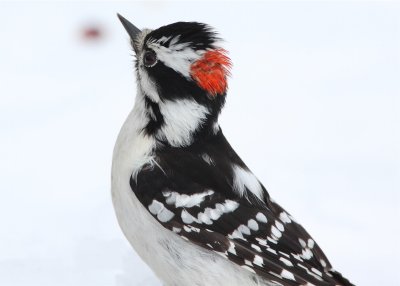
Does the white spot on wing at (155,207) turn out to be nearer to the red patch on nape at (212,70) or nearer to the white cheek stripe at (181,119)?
the white cheek stripe at (181,119)

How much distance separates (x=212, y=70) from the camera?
4371 millimetres

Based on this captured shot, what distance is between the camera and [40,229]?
5797 millimetres

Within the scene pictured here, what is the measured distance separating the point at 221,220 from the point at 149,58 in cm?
77

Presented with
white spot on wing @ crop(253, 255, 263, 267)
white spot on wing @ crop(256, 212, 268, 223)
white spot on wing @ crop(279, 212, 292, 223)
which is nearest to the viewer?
white spot on wing @ crop(253, 255, 263, 267)

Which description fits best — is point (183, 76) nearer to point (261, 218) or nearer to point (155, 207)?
point (155, 207)

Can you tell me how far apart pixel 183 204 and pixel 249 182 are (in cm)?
37

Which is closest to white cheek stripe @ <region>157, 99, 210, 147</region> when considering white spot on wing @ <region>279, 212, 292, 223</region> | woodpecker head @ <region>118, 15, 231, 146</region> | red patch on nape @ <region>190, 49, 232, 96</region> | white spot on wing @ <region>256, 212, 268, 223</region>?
woodpecker head @ <region>118, 15, 231, 146</region>

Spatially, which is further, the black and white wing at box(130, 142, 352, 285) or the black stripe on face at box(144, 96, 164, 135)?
the black stripe on face at box(144, 96, 164, 135)

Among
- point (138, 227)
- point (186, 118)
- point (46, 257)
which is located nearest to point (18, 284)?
point (46, 257)

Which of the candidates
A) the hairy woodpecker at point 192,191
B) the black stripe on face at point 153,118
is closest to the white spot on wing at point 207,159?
the hairy woodpecker at point 192,191

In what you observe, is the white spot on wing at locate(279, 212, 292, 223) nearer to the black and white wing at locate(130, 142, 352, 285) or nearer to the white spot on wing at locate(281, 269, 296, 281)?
the black and white wing at locate(130, 142, 352, 285)

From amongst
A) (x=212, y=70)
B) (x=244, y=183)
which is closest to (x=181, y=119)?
(x=212, y=70)

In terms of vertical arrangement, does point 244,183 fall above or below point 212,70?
below

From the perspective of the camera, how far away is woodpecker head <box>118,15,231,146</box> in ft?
14.3
